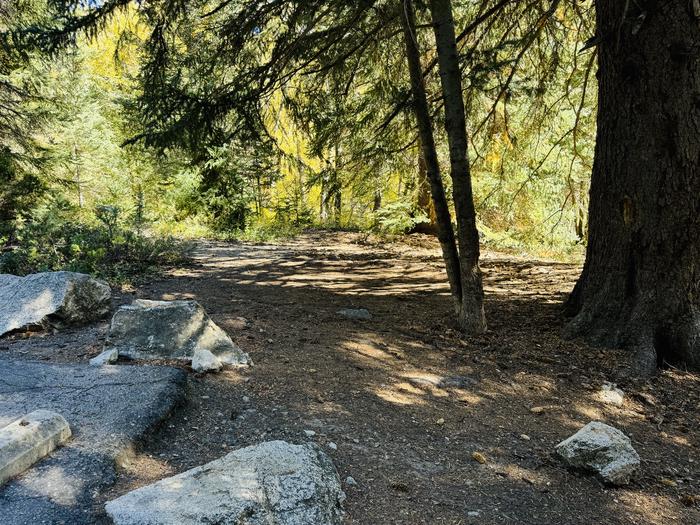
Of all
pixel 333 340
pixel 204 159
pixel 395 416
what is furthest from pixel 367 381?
pixel 204 159

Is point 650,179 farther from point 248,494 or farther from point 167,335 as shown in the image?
point 167,335

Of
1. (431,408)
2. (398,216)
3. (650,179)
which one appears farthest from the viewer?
(398,216)

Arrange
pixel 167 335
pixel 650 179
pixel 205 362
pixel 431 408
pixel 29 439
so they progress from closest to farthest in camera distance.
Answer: pixel 29 439 < pixel 431 408 < pixel 205 362 < pixel 167 335 < pixel 650 179

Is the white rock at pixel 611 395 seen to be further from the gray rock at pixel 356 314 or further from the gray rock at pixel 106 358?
the gray rock at pixel 106 358

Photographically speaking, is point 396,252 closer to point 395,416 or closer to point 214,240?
point 214,240

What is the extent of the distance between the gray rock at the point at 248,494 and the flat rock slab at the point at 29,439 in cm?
65

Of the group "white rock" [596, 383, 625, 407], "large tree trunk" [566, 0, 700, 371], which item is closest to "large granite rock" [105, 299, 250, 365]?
"white rock" [596, 383, 625, 407]

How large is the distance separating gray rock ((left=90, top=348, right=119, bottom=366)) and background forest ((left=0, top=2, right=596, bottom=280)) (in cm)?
240

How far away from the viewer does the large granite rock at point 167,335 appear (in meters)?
4.21

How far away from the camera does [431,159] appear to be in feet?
17.4

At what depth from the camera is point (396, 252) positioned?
41.0ft

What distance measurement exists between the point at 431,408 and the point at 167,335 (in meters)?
2.38

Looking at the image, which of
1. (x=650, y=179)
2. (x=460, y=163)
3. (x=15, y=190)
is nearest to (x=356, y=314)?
(x=460, y=163)

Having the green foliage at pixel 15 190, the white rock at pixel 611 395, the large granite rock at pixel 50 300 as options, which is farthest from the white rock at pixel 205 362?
the green foliage at pixel 15 190
